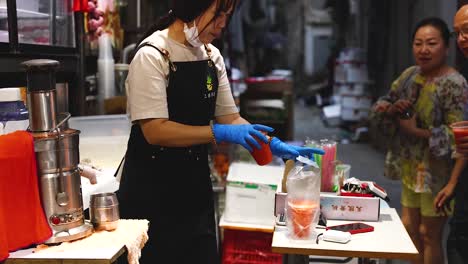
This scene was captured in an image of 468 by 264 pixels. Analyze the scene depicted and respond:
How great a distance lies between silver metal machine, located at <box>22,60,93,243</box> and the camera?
73.5 inches

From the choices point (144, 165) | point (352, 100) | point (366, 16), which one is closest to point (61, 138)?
point (144, 165)

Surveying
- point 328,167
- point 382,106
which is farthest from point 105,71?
point 382,106

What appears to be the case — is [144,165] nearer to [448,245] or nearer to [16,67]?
[16,67]

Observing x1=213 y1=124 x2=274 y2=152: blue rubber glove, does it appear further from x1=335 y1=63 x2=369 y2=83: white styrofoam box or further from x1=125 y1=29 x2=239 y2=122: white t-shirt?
x1=335 y1=63 x2=369 y2=83: white styrofoam box

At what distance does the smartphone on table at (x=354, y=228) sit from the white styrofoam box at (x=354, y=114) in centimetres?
853

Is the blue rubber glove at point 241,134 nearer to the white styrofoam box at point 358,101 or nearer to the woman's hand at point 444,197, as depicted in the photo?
the woman's hand at point 444,197

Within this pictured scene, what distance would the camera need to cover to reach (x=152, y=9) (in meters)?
5.59

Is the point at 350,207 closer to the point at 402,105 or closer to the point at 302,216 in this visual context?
the point at 302,216

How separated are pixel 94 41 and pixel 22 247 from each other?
2387 millimetres

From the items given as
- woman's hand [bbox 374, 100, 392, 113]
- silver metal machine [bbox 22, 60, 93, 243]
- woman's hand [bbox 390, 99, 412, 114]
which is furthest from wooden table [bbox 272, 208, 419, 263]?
woman's hand [bbox 374, 100, 392, 113]

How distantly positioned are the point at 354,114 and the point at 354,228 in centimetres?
883

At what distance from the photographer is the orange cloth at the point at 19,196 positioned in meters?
1.76

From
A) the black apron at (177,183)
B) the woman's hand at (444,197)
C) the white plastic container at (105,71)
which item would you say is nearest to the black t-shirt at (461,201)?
the woman's hand at (444,197)

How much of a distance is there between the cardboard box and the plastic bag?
256 millimetres
